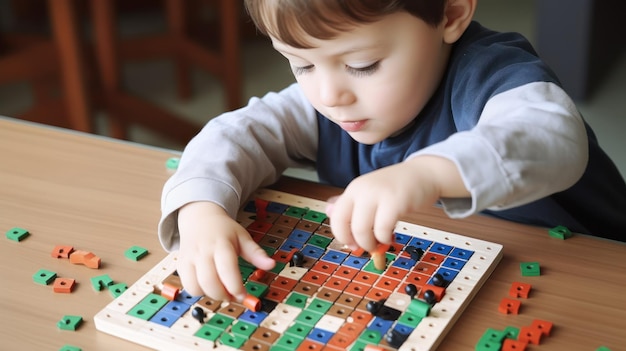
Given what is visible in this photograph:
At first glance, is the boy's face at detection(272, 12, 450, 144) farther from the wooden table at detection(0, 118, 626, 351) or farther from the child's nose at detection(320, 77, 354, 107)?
the wooden table at detection(0, 118, 626, 351)

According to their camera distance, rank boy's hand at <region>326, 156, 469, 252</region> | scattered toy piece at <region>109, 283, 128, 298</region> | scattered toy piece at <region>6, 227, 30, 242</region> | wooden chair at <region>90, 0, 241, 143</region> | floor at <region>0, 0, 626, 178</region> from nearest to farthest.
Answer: boy's hand at <region>326, 156, 469, 252</region> → scattered toy piece at <region>109, 283, 128, 298</region> → scattered toy piece at <region>6, 227, 30, 242</region> → floor at <region>0, 0, 626, 178</region> → wooden chair at <region>90, 0, 241, 143</region>

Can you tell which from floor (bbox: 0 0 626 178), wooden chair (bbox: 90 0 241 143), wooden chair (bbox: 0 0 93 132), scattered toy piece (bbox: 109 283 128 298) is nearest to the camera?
scattered toy piece (bbox: 109 283 128 298)

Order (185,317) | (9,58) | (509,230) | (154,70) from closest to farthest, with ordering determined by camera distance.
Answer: (185,317), (509,230), (9,58), (154,70)

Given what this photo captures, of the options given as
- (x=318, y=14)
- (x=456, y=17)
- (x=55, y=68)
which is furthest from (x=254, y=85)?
(x=318, y=14)

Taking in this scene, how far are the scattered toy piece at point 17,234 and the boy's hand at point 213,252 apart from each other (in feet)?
0.59

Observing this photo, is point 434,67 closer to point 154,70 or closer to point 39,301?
point 39,301

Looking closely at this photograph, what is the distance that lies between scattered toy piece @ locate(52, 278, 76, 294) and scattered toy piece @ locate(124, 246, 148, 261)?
6 cm

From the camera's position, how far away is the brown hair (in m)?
0.80

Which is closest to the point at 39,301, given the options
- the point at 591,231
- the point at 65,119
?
the point at 591,231

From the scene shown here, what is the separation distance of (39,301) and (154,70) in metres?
2.51

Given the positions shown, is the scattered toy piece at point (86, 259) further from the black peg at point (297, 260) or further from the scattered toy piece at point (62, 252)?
the black peg at point (297, 260)

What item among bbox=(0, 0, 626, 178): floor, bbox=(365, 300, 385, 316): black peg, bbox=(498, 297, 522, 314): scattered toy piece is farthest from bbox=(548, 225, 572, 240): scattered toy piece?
bbox=(0, 0, 626, 178): floor

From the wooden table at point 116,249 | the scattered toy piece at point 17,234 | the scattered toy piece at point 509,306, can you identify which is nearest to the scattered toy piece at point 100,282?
the wooden table at point 116,249

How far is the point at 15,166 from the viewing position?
1.06 metres
